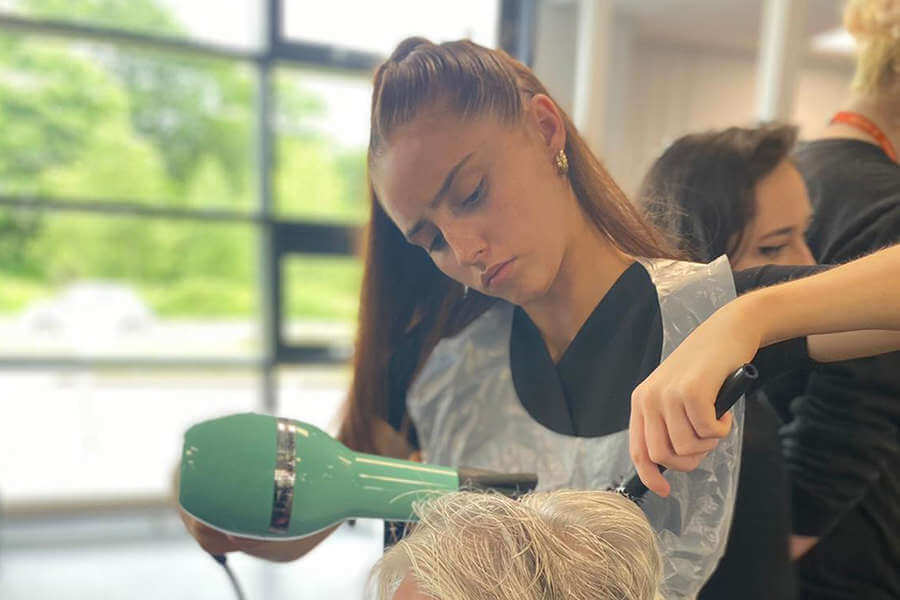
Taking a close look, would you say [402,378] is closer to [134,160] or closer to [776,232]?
[776,232]

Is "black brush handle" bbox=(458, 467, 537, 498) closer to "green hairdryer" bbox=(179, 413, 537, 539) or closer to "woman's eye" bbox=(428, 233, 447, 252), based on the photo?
"green hairdryer" bbox=(179, 413, 537, 539)

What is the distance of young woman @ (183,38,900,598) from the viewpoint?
37 cm

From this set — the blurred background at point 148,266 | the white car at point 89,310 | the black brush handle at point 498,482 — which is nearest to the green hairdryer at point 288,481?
the black brush handle at point 498,482

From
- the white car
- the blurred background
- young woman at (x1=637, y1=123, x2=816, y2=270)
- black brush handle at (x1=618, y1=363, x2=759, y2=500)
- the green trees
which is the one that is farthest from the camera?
the white car

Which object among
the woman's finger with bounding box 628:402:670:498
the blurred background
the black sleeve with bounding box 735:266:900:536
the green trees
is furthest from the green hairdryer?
the green trees

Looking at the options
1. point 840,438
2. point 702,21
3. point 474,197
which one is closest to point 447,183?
point 474,197

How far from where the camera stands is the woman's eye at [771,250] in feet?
1.50

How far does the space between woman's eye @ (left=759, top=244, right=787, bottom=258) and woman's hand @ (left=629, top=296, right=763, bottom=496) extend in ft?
0.34

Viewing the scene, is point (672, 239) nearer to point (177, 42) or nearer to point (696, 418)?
point (696, 418)

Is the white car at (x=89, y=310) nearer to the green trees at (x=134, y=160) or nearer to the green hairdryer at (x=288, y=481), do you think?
the green trees at (x=134, y=160)

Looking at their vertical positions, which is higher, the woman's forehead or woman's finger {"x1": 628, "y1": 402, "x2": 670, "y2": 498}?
the woman's forehead

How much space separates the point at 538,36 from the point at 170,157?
202cm

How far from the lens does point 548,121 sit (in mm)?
432

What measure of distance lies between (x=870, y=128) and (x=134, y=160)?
238 centimetres
